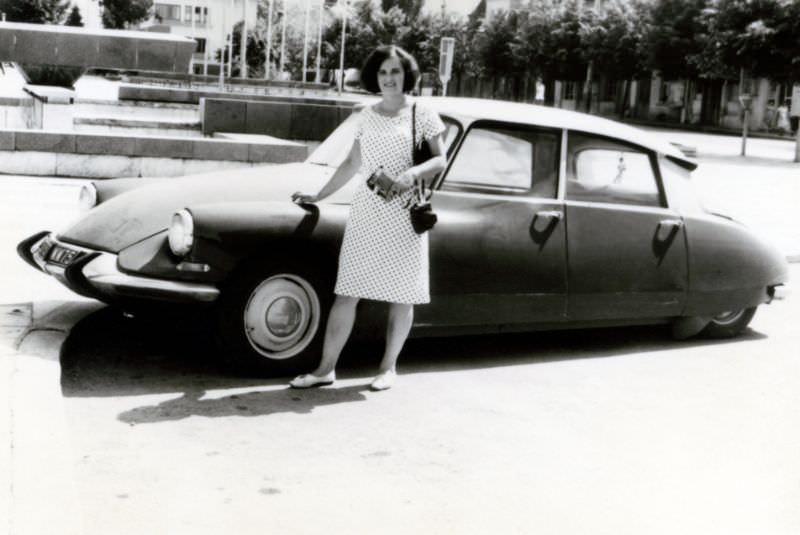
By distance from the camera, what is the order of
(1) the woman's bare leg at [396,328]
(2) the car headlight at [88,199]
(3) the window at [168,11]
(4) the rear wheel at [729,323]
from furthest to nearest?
1. (3) the window at [168,11]
2. (4) the rear wheel at [729,323]
3. (2) the car headlight at [88,199]
4. (1) the woman's bare leg at [396,328]

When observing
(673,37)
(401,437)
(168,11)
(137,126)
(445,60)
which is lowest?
(401,437)

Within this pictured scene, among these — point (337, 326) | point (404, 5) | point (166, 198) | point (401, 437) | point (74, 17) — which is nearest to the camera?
point (401, 437)

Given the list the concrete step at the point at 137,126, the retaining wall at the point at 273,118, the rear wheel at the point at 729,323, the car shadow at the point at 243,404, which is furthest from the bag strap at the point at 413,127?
the concrete step at the point at 137,126

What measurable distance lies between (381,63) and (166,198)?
1356 millimetres

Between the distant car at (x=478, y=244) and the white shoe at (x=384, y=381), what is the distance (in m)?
0.36

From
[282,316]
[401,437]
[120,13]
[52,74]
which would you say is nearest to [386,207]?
[282,316]

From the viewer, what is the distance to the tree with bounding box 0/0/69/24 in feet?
283

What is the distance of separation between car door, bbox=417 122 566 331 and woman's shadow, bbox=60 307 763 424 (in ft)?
1.31

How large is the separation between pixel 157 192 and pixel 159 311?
2.76ft

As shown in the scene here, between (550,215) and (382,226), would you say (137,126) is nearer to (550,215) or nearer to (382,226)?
(550,215)

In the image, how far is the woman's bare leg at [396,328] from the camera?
5.61m

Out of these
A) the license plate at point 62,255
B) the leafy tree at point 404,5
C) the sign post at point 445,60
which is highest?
the leafy tree at point 404,5

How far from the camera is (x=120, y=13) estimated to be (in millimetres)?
99062

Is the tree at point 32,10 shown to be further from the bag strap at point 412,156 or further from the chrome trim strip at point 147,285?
the bag strap at point 412,156
